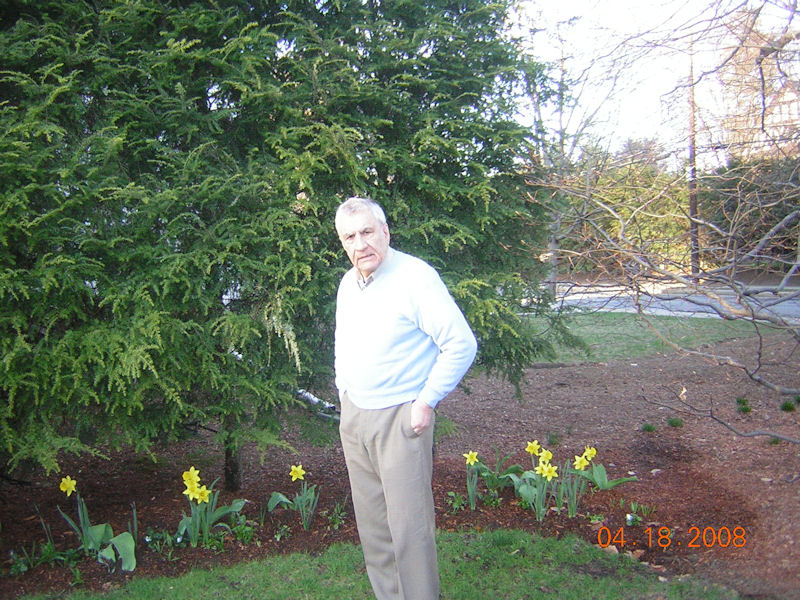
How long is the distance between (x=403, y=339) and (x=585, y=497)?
7.33 feet

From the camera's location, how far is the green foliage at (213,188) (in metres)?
3.44

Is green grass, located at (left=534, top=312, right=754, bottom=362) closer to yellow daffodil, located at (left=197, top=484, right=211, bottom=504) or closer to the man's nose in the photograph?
yellow daffodil, located at (left=197, top=484, right=211, bottom=504)

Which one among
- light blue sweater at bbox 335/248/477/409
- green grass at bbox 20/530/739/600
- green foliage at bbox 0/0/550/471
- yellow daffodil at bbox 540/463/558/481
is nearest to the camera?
light blue sweater at bbox 335/248/477/409

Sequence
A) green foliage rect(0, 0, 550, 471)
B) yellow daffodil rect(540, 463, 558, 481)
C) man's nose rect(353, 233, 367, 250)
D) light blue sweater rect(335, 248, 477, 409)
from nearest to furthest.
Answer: light blue sweater rect(335, 248, 477, 409)
man's nose rect(353, 233, 367, 250)
green foliage rect(0, 0, 550, 471)
yellow daffodil rect(540, 463, 558, 481)

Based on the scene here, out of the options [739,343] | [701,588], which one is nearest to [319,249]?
[701,588]

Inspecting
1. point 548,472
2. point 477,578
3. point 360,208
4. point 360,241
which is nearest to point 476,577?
point 477,578

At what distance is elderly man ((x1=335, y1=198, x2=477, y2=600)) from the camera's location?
2488 mm

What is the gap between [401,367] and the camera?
2570 mm

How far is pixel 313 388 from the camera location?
4.36m

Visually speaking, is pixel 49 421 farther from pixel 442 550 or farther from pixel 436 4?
pixel 436 4

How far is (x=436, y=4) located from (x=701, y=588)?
3.94 metres

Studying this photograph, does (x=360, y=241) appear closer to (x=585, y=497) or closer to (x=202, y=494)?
(x=202, y=494)

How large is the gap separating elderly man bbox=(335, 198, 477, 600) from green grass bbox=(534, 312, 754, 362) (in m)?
6.34

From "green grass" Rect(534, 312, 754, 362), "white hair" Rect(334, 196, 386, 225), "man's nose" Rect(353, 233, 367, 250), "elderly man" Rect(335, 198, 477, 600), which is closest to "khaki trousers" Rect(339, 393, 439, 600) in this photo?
"elderly man" Rect(335, 198, 477, 600)
